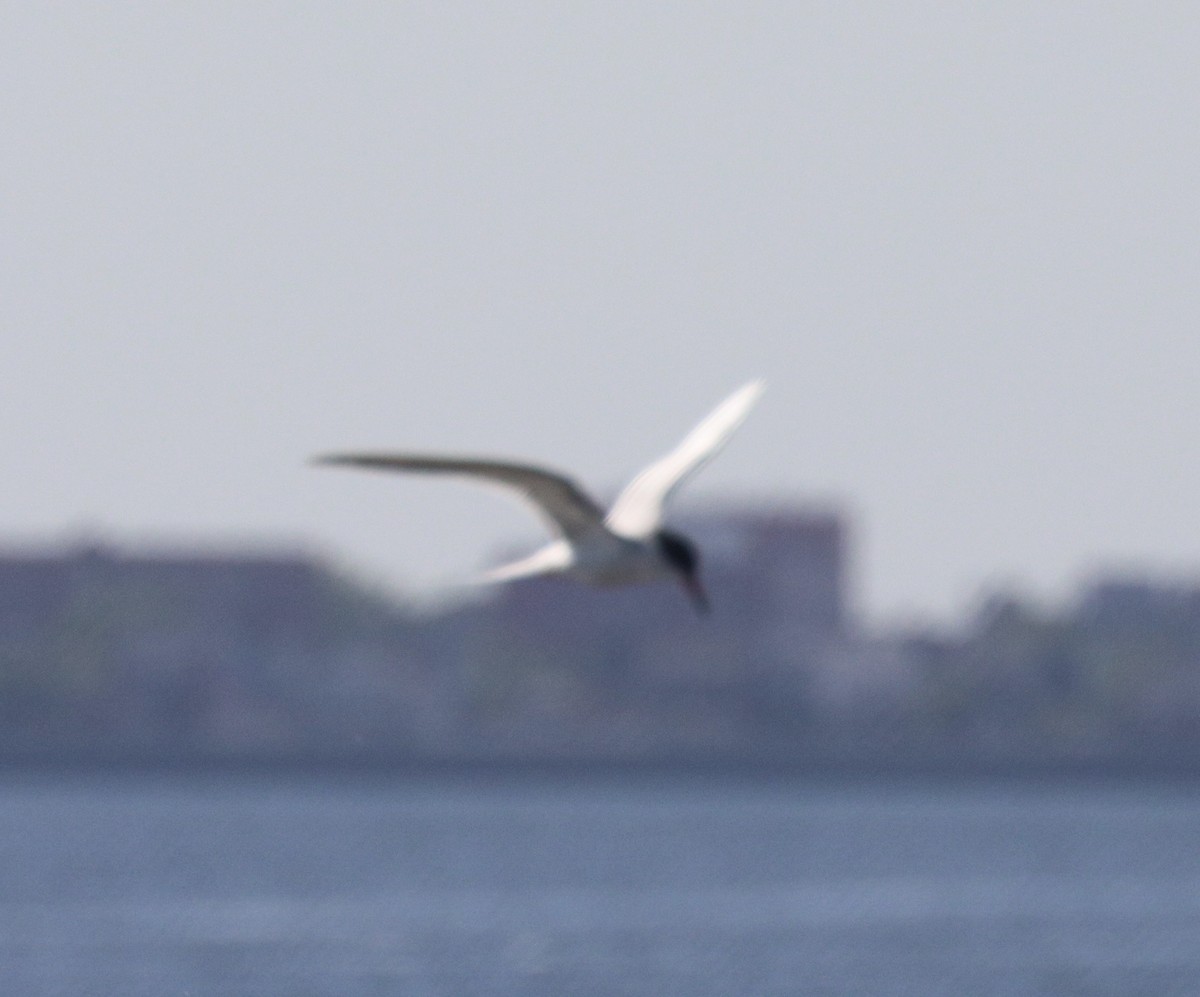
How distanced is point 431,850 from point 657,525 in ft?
513

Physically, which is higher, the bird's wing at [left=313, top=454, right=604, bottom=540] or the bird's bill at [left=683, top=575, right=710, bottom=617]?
the bird's wing at [left=313, top=454, right=604, bottom=540]

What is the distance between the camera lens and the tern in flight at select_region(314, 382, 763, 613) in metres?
32.6

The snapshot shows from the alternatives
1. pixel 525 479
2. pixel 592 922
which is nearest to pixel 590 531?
pixel 525 479

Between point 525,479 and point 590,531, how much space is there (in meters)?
0.89

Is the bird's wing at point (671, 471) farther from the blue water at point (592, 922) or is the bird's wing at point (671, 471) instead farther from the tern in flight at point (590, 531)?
the blue water at point (592, 922)

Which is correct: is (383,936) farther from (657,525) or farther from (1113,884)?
(657,525)

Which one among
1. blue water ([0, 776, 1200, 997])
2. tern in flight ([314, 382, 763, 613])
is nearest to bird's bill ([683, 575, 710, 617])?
tern in flight ([314, 382, 763, 613])

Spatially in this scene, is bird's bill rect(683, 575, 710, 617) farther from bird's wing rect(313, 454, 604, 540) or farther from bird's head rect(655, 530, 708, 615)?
bird's wing rect(313, 454, 604, 540)

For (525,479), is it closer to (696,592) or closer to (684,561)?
(684,561)

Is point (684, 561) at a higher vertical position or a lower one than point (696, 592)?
higher

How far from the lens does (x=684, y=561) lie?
3406 centimetres

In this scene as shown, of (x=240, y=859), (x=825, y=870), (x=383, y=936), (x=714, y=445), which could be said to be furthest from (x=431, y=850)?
(x=714, y=445)

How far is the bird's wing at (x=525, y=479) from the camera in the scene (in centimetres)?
3219

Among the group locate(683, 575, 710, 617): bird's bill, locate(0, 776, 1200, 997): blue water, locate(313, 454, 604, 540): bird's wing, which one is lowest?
locate(683, 575, 710, 617): bird's bill
